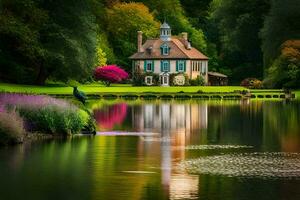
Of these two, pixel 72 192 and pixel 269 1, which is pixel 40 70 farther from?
pixel 72 192

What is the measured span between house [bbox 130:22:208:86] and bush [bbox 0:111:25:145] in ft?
311

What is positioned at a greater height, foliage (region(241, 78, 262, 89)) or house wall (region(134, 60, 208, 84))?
house wall (region(134, 60, 208, 84))

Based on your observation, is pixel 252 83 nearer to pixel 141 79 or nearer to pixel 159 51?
pixel 141 79

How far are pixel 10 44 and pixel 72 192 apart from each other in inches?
3011

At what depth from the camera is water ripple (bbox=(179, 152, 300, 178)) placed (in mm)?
25609

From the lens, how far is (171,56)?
13050 cm

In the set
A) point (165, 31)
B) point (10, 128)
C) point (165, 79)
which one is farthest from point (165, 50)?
point (10, 128)

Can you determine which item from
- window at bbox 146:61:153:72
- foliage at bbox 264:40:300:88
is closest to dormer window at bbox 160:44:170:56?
window at bbox 146:61:153:72

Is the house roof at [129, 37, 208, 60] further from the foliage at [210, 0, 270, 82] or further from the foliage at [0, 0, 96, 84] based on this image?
the foliage at [0, 0, 96, 84]

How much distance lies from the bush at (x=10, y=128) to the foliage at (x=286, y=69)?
77.9 meters

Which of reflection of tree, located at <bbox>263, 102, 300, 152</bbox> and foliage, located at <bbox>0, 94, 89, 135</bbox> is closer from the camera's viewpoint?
reflection of tree, located at <bbox>263, 102, 300, 152</bbox>

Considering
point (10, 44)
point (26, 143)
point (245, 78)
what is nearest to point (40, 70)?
point (10, 44)

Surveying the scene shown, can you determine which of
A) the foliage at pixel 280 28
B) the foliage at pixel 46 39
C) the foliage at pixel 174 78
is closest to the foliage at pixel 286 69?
the foliage at pixel 280 28

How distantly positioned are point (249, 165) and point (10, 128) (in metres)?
8.28
